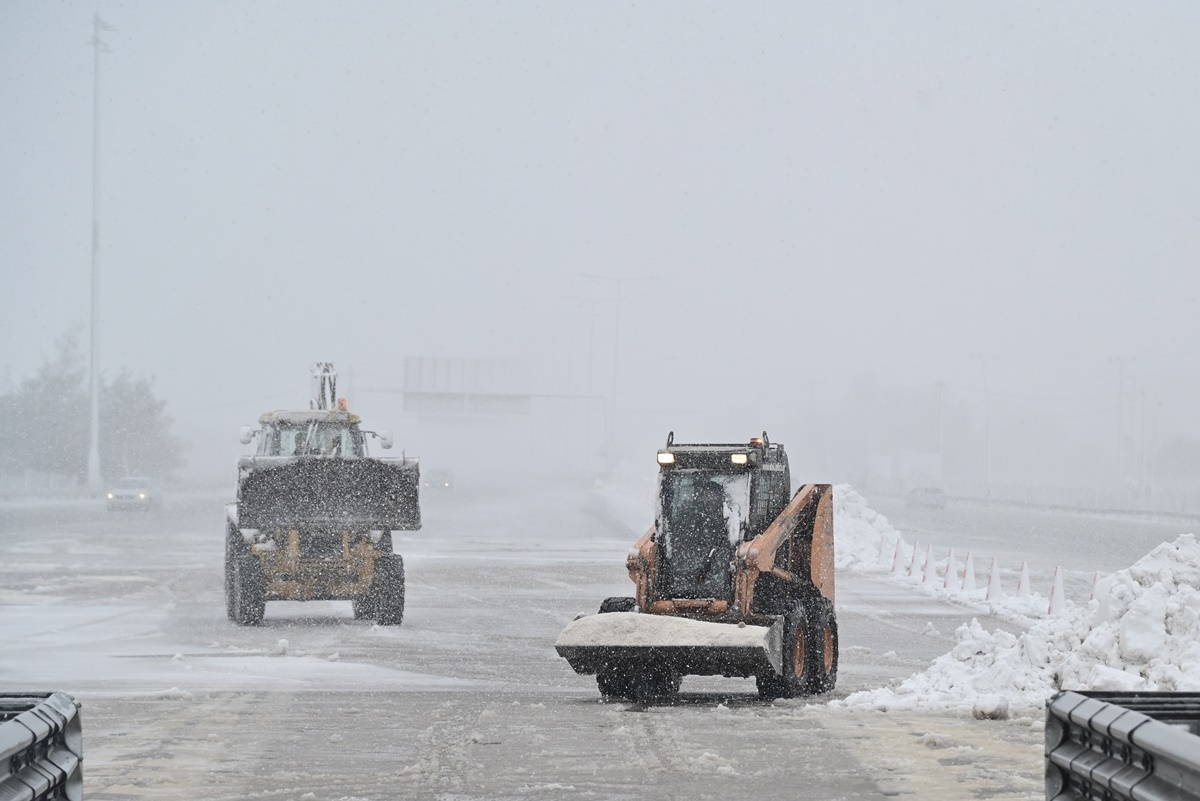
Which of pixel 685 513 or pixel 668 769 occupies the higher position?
pixel 685 513

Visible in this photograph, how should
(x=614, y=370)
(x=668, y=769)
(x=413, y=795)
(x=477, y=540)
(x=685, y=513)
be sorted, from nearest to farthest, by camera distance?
(x=413, y=795), (x=668, y=769), (x=685, y=513), (x=477, y=540), (x=614, y=370)

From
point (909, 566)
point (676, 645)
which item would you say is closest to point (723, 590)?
point (676, 645)

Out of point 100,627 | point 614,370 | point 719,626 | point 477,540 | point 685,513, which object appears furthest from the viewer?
→ point 614,370

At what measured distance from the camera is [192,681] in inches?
611

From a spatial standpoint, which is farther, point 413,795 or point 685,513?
point 685,513

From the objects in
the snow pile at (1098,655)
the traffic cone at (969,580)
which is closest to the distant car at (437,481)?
the traffic cone at (969,580)

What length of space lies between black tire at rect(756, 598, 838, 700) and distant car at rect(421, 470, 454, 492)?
74750 mm

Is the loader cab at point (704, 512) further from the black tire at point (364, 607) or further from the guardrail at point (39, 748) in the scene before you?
the guardrail at point (39, 748)

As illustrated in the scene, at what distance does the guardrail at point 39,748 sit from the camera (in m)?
4.21

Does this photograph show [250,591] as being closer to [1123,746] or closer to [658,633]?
[658,633]

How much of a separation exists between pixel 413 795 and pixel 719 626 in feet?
15.0

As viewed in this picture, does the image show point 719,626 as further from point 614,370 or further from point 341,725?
point 614,370

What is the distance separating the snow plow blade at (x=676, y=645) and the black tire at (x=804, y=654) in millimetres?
339

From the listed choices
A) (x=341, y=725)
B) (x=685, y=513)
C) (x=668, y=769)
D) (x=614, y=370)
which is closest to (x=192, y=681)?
(x=341, y=725)
